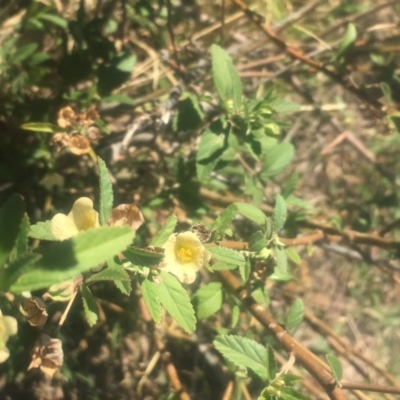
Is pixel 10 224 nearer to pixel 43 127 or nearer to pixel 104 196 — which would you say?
pixel 104 196

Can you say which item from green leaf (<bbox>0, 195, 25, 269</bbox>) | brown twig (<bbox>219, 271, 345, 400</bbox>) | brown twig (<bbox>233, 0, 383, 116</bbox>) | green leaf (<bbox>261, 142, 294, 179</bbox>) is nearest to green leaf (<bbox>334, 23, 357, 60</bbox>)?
brown twig (<bbox>233, 0, 383, 116</bbox>)

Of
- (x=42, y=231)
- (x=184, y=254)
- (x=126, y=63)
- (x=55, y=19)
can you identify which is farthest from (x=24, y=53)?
(x=184, y=254)

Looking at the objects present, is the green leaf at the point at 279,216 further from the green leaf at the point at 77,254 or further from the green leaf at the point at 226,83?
the green leaf at the point at 77,254

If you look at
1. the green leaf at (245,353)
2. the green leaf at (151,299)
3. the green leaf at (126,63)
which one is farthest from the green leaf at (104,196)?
the green leaf at (126,63)

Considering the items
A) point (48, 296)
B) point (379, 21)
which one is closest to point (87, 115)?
point (48, 296)

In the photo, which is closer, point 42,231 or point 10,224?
point 10,224

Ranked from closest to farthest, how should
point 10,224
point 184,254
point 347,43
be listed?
point 10,224, point 184,254, point 347,43

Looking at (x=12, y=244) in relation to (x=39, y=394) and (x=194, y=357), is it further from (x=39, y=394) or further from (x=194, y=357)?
(x=194, y=357)
